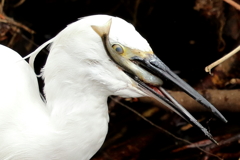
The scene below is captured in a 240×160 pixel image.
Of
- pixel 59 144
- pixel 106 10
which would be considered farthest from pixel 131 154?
pixel 106 10

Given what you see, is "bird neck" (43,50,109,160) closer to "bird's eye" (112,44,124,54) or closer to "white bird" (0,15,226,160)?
"white bird" (0,15,226,160)

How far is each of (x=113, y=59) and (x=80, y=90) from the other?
19cm

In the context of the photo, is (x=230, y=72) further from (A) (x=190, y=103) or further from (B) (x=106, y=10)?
(B) (x=106, y=10)

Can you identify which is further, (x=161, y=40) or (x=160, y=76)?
(x=161, y=40)

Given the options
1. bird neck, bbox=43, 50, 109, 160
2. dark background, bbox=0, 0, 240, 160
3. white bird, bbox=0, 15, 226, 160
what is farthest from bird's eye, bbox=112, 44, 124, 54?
dark background, bbox=0, 0, 240, 160

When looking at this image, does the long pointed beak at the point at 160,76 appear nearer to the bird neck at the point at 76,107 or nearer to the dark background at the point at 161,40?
the bird neck at the point at 76,107

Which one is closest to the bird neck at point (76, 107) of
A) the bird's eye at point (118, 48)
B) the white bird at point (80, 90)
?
the white bird at point (80, 90)

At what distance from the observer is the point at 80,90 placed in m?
1.56

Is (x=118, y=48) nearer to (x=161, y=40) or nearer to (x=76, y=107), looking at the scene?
(x=76, y=107)

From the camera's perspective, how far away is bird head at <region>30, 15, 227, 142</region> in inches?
56.5

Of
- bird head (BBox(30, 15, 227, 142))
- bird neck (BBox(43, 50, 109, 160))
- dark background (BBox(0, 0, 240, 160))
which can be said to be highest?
bird head (BBox(30, 15, 227, 142))

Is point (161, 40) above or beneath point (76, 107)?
beneath

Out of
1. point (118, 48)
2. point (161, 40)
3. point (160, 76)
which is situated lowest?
point (161, 40)

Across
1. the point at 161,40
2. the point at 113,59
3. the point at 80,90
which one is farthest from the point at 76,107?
the point at 161,40
